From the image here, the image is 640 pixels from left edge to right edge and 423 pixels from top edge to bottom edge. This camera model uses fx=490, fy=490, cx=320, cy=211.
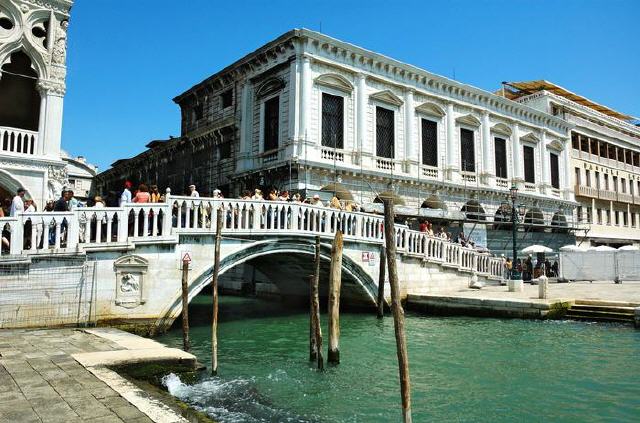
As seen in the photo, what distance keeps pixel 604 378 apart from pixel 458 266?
9.85 m

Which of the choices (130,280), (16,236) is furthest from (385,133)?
(16,236)

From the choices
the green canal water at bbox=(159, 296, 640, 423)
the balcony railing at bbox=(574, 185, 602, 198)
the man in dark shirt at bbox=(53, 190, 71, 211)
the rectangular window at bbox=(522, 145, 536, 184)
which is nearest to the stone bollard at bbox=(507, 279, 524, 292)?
the green canal water at bbox=(159, 296, 640, 423)

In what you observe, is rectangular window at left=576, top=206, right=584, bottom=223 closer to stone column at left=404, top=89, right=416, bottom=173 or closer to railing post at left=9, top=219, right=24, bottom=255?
stone column at left=404, top=89, right=416, bottom=173

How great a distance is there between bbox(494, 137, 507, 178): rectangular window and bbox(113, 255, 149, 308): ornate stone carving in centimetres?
2150

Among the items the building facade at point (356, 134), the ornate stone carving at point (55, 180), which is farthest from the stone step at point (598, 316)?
the ornate stone carving at point (55, 180)

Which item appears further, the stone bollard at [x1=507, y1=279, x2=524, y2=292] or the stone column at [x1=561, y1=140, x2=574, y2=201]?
the stone column at [x1=561, y1=140, x2=574, y2=201]

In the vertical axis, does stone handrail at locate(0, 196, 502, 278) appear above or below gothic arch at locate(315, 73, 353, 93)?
below

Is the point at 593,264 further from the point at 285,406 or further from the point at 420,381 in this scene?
the point at 285,406

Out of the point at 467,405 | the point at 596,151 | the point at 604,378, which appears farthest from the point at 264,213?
the point at 596,151

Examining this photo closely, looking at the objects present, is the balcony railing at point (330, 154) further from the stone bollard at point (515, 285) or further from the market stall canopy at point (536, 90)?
the market stall canopy at point (536, 90)

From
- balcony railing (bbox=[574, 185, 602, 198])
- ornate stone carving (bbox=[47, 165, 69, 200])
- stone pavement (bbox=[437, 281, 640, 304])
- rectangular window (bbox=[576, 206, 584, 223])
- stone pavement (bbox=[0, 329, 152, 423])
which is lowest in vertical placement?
stone pavement (bbox=[0, 329, 152, 423])

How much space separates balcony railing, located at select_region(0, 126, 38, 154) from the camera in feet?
39.0

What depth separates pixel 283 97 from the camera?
1962 centimetres

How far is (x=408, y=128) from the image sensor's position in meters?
22.3
